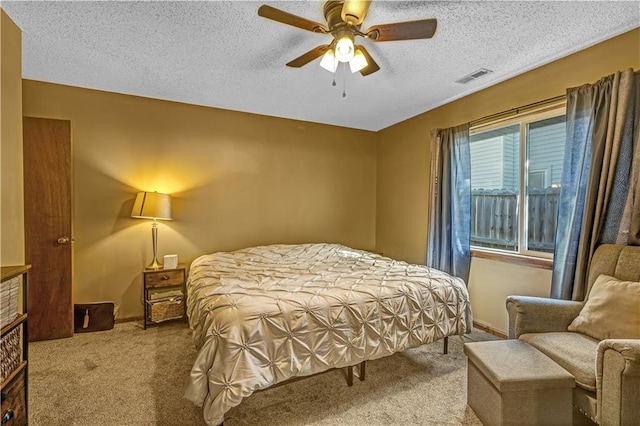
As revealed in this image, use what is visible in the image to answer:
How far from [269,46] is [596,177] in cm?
264

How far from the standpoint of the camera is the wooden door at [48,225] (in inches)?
109

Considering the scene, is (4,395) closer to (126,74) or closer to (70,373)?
(70,373)

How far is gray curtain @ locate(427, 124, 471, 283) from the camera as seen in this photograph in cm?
328

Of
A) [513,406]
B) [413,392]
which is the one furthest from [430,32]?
[413,392]

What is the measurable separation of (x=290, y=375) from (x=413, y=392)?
3.10 feet

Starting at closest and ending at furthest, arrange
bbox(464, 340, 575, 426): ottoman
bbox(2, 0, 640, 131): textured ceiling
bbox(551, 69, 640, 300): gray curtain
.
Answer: bbox(464, 340, 575, 426): ottoman → bbox(2, 0, 640, 131): textured ceiling → bbox(551, 69, 640, 300): gray curtain

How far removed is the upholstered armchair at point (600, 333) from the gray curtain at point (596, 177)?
14 centimetres

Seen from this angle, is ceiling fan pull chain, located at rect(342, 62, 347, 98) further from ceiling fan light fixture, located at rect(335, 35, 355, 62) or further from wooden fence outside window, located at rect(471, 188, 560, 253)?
wooden fence outside window, located at rect(471, 188, 560, 253)

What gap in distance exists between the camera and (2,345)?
1.41 m

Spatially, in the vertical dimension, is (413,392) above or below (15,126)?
below

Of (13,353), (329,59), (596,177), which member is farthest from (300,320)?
(596,177)

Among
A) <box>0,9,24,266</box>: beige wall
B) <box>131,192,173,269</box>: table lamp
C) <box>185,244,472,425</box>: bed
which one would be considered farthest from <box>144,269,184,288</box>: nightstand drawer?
<box>0,9,24,266</box>: beige wall

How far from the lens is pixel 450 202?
134 inches

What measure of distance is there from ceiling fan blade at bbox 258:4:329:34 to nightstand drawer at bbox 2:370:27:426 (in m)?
2.26
